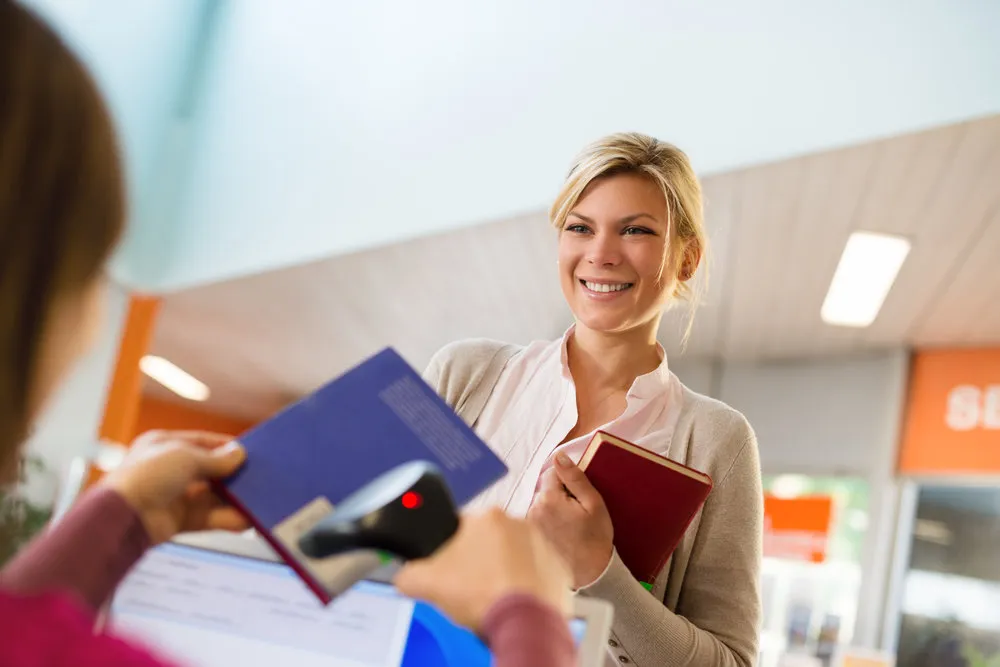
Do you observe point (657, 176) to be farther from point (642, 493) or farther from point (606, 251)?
point (642, 493)

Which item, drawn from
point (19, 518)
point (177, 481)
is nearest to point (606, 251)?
point (177, 481)

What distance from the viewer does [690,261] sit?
5.75 feet

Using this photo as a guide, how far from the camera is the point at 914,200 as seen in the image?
5.60 m

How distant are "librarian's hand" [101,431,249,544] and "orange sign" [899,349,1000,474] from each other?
7404mm

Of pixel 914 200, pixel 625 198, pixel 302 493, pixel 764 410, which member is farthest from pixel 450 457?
pixel 764 410

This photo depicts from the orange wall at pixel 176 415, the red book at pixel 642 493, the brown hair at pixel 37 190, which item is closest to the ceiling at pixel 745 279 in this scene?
the red book at pixel 642 493

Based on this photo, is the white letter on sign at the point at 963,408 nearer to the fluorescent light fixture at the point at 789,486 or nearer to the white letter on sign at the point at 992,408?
the white letter on sign at the point at 992,408

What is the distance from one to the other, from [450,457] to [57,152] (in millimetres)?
399

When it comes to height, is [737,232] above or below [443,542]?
above

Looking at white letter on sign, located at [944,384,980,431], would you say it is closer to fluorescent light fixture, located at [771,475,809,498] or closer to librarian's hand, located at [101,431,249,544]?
fluorescent light fixture, located at [771,475,809,498]

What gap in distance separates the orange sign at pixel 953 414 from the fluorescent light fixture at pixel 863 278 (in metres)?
0.77

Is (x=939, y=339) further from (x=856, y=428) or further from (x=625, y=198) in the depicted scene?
(x=625, y=198)

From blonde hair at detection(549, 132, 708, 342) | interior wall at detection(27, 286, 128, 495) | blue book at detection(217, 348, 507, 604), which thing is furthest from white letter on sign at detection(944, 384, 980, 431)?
blue book at detection(217, 348, 507, 604)

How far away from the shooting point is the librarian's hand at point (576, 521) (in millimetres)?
1160
